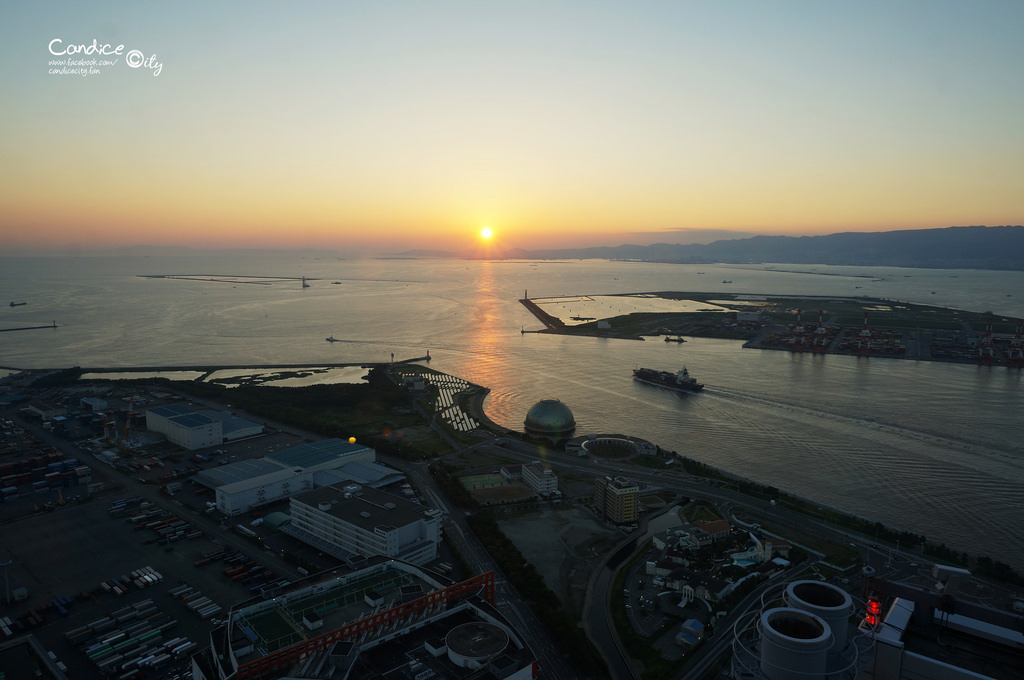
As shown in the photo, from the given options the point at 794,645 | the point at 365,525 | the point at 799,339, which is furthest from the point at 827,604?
the point at 799,339

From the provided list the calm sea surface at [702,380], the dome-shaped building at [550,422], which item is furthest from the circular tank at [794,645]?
the dome-shaped building at [550,422]

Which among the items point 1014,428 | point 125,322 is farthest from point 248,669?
point 125,322

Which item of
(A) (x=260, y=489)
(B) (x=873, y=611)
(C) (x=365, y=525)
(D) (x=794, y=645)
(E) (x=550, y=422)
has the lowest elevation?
(A) (x=260, y=489)

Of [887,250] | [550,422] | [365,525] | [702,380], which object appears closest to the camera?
[365,525]

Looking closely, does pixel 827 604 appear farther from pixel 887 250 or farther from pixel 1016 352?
pixel 887 250

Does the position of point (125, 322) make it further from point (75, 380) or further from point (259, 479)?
point (259, 479)

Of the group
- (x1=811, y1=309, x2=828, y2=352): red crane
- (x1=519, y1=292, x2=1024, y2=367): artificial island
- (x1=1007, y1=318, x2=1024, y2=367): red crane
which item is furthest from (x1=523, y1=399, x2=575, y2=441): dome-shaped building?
A: (x1=1007, y1=318, x2=1024, y2=367): red crane

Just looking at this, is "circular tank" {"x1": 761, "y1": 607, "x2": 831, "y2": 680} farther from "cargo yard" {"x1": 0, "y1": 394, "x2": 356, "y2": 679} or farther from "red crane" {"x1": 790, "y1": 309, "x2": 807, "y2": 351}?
"red crane" {"x1": 790, "y1": 309, "x2": 807, "y2": 351}
